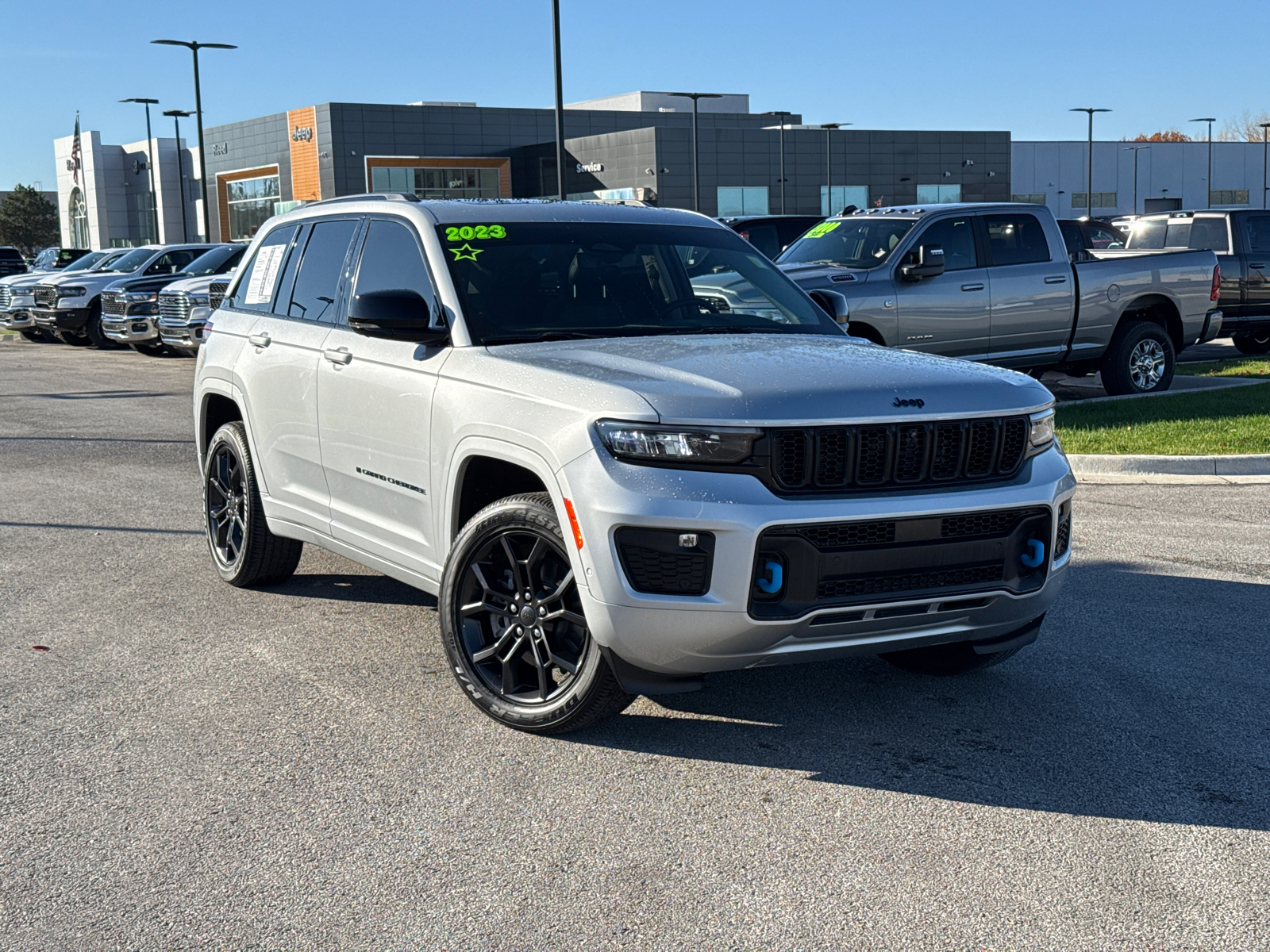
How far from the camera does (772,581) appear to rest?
168 inches

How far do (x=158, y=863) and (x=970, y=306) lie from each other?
1135 centimetres

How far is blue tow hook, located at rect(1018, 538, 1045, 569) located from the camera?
4699 mm

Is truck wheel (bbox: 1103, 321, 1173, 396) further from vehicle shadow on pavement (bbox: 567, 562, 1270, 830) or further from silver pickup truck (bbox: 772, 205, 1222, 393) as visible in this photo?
vehicle shadow on pavement (bbox: 567, 562, 1270, 830)

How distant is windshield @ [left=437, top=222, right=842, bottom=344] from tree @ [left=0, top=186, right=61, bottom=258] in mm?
120712

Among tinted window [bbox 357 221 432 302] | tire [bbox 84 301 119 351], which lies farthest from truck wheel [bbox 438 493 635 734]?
tire [bbox 84 301 119 351]

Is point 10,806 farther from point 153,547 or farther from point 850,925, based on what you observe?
point 153,547

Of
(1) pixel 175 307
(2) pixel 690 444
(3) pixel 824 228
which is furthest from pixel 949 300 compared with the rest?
(1) pixel 175 307

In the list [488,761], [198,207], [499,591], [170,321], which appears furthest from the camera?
[198,207]

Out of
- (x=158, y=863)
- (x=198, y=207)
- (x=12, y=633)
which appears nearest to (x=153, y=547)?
(x=12, y=633)

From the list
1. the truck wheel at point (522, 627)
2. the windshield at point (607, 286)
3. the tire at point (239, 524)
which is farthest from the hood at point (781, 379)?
the tire at point (239, 524)

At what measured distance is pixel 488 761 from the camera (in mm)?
4602

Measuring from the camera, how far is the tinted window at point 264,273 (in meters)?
6.87

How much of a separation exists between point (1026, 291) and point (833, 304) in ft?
27.2

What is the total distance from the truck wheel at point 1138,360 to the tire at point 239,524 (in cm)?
1051
